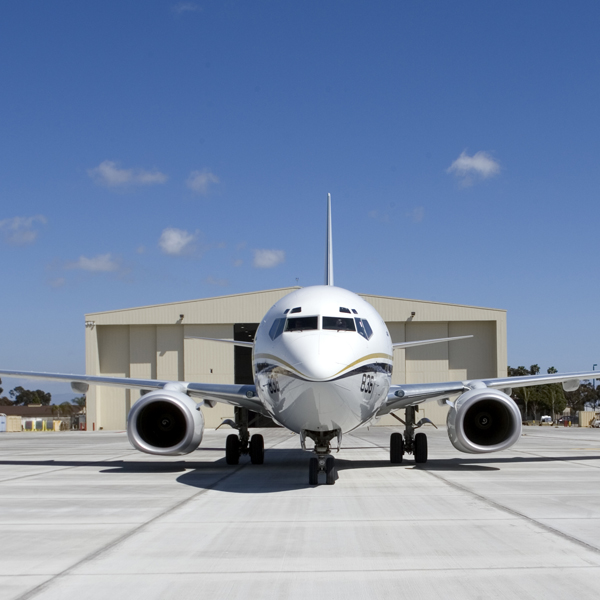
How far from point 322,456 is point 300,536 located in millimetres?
4563

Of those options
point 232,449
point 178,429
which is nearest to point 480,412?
point 232,449

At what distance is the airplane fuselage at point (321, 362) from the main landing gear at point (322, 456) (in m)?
0.18

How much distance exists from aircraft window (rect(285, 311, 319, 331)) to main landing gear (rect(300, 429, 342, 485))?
5.29ft

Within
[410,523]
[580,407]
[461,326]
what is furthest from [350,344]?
[580,407]

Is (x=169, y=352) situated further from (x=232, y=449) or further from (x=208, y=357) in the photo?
(x=232, y=449)

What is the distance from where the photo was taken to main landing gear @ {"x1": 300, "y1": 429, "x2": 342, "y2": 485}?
1102 cm

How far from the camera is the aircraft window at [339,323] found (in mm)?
10766

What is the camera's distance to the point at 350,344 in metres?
10.5

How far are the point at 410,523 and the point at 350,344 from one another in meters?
3.43

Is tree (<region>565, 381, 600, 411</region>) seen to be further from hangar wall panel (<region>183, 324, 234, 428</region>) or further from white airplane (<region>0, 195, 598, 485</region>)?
white airplane (<region>0, 195, 598, 485</region>)

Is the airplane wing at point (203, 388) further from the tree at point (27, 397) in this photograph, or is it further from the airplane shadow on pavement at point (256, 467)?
the tree at point (27, 397)

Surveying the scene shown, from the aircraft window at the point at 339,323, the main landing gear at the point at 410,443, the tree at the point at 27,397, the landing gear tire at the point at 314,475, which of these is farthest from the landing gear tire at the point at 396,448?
the tree at the point at 27,397

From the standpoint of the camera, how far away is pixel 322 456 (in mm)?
11406

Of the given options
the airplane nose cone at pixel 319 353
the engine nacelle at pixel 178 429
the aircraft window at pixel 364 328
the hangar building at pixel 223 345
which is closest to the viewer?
the airplane nose cone at pixel 319 353
